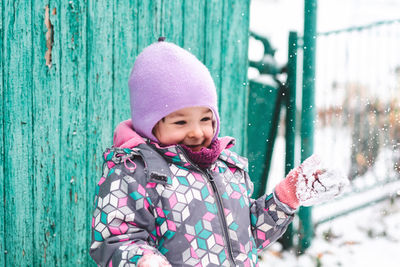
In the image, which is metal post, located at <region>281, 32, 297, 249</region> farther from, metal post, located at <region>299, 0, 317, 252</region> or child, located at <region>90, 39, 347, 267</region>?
child, located at <region>90, 39, 347, 267</region>

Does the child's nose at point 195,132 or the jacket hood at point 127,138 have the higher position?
the child's nose at point 195,132

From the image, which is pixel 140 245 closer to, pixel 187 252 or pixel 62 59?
pixel 187 252

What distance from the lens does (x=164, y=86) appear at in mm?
Result: 1590

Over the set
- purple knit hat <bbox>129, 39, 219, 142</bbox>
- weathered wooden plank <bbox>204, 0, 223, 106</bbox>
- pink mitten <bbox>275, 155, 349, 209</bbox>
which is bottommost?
pink mitten <bbox>275, 155, 349, 209</bbox>

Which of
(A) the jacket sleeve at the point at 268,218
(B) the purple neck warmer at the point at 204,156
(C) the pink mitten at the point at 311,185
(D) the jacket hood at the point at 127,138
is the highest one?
(D) the jacket hood at the point at 127,138

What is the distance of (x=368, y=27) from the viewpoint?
467 cm

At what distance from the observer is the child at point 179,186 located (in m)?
1.47

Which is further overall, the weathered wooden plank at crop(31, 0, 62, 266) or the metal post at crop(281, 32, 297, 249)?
the metal post at crop(281, 32, 297, 249)

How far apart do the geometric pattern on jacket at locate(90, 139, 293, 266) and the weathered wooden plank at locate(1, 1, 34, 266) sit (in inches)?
28.8

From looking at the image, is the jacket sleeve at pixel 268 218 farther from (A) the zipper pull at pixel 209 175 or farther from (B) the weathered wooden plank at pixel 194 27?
(B) the weathered wooden plank at pixel 194 27

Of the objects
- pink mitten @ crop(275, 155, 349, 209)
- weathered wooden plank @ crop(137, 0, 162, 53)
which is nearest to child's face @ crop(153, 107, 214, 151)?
pink mitten @ crop(275, 155, 349, 209)

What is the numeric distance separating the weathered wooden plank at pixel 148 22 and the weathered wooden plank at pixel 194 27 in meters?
0.20

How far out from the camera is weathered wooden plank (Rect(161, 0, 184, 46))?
2.64m

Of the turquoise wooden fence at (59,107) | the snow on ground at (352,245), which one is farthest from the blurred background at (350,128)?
the turquoise wooden fence at (59,107)
